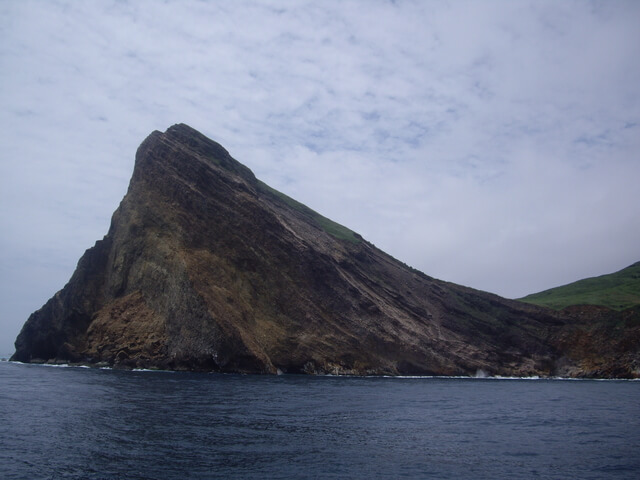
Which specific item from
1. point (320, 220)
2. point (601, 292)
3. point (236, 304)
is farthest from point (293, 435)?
point (601, 292)

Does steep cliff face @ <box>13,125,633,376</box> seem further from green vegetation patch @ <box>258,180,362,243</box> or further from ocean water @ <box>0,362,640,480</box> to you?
ocean water @ <box>0,362,640,480</box>

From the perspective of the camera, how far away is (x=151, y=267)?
7525 cm

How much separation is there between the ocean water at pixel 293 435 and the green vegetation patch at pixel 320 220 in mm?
64360

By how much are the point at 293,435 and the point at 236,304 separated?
47112 millimetres

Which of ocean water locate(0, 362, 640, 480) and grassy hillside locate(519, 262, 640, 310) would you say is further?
grassy hillside locate(519, 262, 640, 310)

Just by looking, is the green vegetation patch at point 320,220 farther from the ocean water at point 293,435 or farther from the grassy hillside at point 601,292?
the ocean water at point 293,435

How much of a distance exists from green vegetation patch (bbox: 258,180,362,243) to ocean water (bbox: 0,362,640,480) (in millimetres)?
64360

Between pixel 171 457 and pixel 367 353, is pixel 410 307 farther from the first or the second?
pixel 171 457

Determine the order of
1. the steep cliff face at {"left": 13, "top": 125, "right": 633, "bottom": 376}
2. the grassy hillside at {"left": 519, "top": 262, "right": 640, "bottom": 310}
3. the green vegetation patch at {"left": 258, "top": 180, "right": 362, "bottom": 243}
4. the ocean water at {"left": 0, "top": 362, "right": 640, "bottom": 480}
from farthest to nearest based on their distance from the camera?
the green vegetation patch at {"left": 258, "top": 180, "right": 362, "bottom": 243}
the grassy hillside at {"left": 519, "top": 262, "right": 640, "bottom": 310}
the steep cliff face at {"left": 13, "top": 125, "right": 633, "bottom": 376}
the ocean water at {"left": 0, "top": 362, "right": 640, "bottom": 480}

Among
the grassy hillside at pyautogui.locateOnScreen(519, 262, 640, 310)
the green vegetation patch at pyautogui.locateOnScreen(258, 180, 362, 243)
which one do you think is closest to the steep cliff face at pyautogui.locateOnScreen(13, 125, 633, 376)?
the green vegetation patch at pyautogui.locateOnScreen(258, 180, 362, 243)

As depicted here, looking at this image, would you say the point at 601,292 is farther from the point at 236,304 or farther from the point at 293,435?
the point at 293,435

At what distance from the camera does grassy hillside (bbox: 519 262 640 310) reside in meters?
102

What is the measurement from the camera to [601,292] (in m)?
112

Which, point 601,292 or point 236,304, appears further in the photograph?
point 601,292
